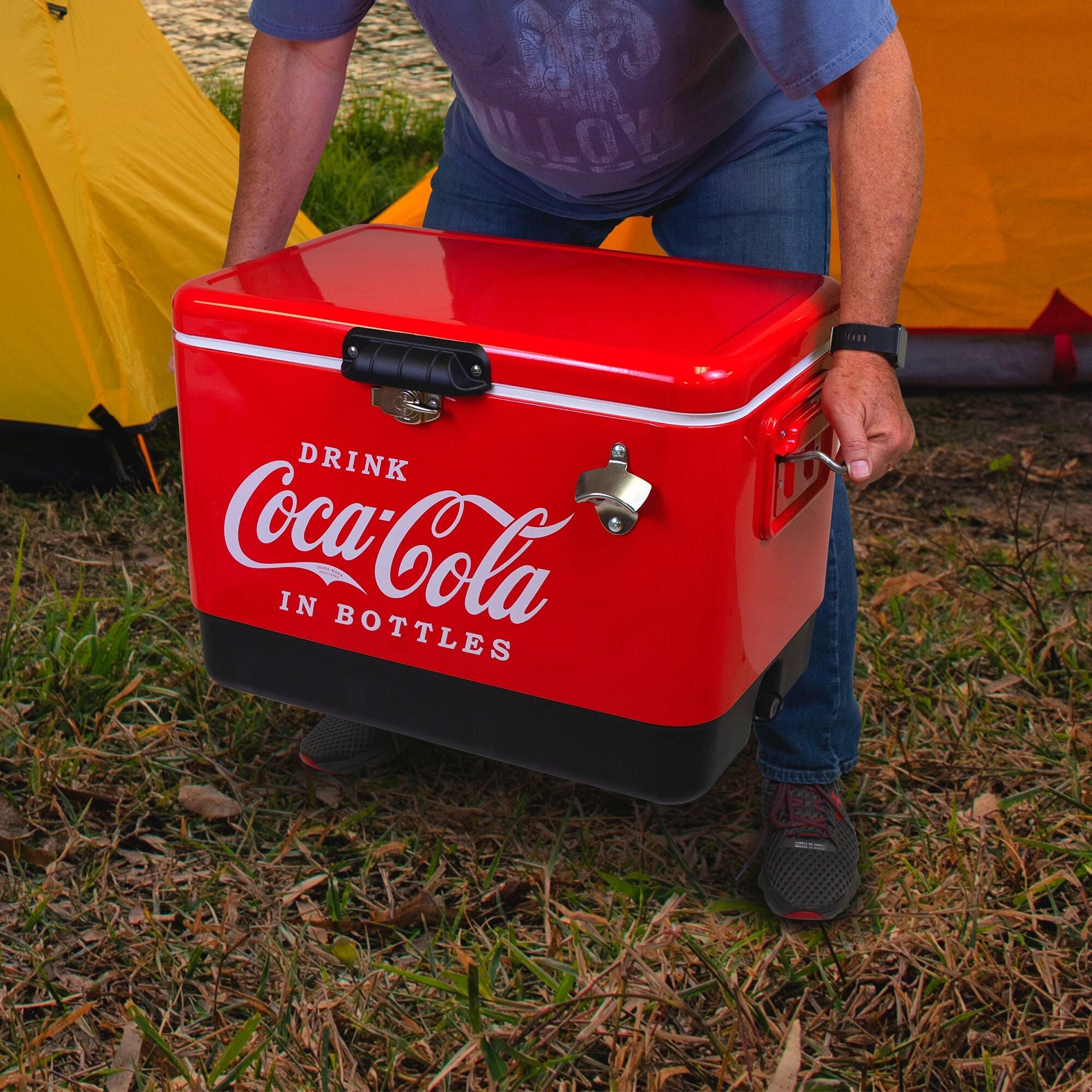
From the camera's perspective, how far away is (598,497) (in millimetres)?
978

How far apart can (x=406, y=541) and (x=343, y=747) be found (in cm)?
49

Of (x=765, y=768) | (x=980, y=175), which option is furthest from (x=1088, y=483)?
(x=765, y=768)

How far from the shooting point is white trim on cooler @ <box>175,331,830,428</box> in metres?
0.96

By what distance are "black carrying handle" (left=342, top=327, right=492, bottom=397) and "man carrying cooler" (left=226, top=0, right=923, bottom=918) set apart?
30cm

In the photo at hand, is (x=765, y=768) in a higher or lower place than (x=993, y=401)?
higher

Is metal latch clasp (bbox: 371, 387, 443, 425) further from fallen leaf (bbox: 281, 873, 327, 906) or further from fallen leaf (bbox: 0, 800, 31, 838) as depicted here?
fallen leaf (bbox: 0, 800, 31, 838)

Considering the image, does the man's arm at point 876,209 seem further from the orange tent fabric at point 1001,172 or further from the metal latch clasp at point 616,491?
the orange tent fabric at point 1001,172

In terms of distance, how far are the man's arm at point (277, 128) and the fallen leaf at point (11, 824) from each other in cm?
66

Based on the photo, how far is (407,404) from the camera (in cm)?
104

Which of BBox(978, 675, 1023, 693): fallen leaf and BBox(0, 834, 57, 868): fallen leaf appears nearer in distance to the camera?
BBox(0, 834, 57, 868): fallen leaf

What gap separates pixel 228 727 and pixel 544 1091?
26.7 inches

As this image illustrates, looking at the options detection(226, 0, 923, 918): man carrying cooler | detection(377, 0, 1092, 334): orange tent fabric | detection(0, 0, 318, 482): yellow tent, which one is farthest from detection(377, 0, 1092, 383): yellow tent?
detection(226, 0, 923, 918): man carrying cooler

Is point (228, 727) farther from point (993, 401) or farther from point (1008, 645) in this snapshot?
point (993, 401)

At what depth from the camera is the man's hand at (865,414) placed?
1.01m
